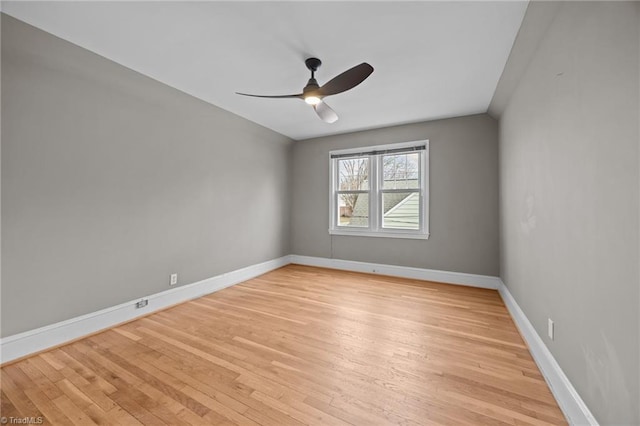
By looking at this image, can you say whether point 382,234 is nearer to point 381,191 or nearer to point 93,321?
point 381,191

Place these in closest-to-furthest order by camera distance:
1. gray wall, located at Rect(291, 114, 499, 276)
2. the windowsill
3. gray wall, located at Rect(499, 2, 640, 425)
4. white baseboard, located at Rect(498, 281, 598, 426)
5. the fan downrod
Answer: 1. gray wall, located at Rect(499, 2, 640, 425)
2. white baseboard, located at Rect(498, 281, 598, 426)
3. the fan downrod
4. gray wall, located at Rect(291, 114, 499, 276)
5. the windowsill

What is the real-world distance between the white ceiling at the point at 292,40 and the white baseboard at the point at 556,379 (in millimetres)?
2367

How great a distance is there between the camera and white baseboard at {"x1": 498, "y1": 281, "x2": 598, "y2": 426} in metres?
1.29

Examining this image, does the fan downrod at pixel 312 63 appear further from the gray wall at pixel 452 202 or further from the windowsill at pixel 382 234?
the windowsill at pixel 382 234

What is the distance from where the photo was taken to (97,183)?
241cm

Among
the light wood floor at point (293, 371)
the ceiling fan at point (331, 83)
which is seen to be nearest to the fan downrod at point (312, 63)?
the ceiling fan at point (331, 83)

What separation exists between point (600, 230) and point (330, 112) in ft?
7.61

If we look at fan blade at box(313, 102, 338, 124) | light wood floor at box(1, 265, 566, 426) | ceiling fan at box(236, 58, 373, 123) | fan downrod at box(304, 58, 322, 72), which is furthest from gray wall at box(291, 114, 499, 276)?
fan downrod at box(304, 58, 322, 72)

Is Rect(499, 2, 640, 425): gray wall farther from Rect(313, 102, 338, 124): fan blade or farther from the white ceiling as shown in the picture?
Rect(313, 102, 338, 124): fan blade

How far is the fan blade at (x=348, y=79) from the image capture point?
6.43ft

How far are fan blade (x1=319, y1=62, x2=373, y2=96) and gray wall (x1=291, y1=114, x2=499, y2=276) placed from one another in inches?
92.6

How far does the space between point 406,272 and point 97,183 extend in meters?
4.17

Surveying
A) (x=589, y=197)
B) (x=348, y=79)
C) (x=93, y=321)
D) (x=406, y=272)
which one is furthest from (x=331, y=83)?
(x=406, y=272)

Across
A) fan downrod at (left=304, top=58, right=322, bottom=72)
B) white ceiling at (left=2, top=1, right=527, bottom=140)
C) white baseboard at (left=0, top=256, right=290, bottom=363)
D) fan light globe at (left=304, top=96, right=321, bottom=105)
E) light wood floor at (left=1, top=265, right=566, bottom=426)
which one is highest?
white ceiling at (left=2, top=1, right=527, bottom=140)
